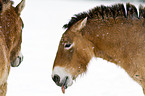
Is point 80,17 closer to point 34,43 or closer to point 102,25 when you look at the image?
point 102,25

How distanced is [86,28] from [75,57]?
0.51 m

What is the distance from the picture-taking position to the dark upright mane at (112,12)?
3400 millimetres

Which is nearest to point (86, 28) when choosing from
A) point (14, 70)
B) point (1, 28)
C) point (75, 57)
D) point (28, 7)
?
point (75, 57)

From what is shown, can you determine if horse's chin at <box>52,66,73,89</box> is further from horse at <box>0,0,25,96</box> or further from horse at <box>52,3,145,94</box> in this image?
horse at <box>0,0,25,96</box>

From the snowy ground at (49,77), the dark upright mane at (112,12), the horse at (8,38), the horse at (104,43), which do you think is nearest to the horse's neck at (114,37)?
the horse at (104,43)

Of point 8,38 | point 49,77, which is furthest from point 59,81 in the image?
point 49,77

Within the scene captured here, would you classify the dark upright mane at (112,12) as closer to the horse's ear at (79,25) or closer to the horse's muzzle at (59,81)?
the horse's ear at (79,25)

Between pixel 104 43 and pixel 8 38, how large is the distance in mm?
1576

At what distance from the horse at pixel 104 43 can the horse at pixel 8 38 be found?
0.75 metres

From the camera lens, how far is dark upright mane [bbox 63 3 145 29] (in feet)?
11.2

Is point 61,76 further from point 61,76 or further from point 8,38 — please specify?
point 8,38

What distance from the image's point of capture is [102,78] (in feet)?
20.5

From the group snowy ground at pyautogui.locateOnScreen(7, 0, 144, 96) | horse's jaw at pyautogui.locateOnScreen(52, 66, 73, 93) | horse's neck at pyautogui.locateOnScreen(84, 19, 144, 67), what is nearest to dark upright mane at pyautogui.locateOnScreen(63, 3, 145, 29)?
horse's neck at pyautogui.locateOnScreen(84, 19, 144, 67)

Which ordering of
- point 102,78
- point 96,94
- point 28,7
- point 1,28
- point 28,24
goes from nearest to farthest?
point 1,28 < point 96,94 < point 102,78 < point 28,24 < point 28,7
